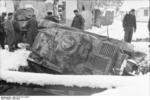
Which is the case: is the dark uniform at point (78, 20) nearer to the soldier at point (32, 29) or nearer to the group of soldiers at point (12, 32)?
the group of soldiers at point (12, 32)

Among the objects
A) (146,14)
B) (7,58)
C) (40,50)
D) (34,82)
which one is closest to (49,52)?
(40,50)

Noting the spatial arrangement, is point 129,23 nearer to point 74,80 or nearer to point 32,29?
point 32,29

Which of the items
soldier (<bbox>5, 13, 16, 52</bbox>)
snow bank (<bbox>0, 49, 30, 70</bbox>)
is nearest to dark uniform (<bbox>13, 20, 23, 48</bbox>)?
soldier (<bbox>5, 13, 16, 52</bbox>)

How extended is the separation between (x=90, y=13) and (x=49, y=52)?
1305 cm

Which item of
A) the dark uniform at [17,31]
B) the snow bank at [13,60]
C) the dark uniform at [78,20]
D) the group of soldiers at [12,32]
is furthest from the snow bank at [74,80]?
the dark uniform at [78,20]

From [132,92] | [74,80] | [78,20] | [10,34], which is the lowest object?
[74,80]

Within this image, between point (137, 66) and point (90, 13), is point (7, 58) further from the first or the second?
point (90, 13)

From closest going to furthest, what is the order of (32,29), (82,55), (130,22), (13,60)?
(82,55), (13,60), (32,29), (130,22)

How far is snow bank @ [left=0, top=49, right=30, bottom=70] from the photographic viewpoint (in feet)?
25.0

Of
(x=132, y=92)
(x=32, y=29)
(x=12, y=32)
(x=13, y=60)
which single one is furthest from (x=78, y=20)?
(x=132, y=92)

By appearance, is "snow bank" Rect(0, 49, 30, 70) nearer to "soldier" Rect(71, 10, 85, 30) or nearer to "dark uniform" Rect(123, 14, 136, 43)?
"soldier" Rect(71, 10, 85, 30)

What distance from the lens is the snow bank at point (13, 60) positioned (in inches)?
300

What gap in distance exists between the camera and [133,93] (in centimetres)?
481

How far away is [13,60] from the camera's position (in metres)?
8.11
